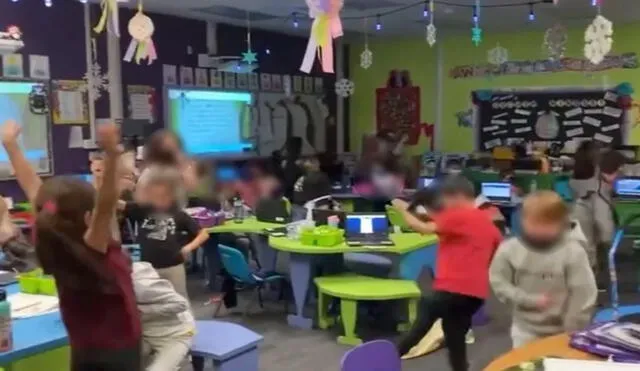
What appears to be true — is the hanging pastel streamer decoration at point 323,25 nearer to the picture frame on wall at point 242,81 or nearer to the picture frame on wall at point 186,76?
the picture frame on wall at point 186,76

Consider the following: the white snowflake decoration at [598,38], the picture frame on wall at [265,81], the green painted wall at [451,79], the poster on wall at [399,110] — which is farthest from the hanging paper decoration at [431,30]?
the picture frame on wall at [265,81]

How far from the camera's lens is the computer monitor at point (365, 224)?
5.12 metres

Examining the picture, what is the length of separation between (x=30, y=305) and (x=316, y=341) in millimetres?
2428

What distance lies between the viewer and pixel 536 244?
9.05ft

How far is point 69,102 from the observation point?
7352mm

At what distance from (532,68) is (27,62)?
654 centimetres

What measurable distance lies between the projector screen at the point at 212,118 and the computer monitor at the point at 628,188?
174 inches

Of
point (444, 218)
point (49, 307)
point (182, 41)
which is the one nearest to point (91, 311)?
point (49, 307)

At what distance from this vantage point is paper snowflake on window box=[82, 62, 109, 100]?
7523 mm

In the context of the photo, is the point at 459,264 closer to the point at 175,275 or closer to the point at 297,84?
the point at 175,275

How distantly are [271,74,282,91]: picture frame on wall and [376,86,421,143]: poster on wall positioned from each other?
1792 mm

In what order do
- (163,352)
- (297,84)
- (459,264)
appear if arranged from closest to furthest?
1. (163,352)
2. (459,264)
3. (297,84)

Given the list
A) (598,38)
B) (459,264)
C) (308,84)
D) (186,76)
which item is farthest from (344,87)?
(459,264)

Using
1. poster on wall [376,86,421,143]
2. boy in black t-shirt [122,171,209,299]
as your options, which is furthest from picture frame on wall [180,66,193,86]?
boy in black t-shirt [122,171,209,299]
